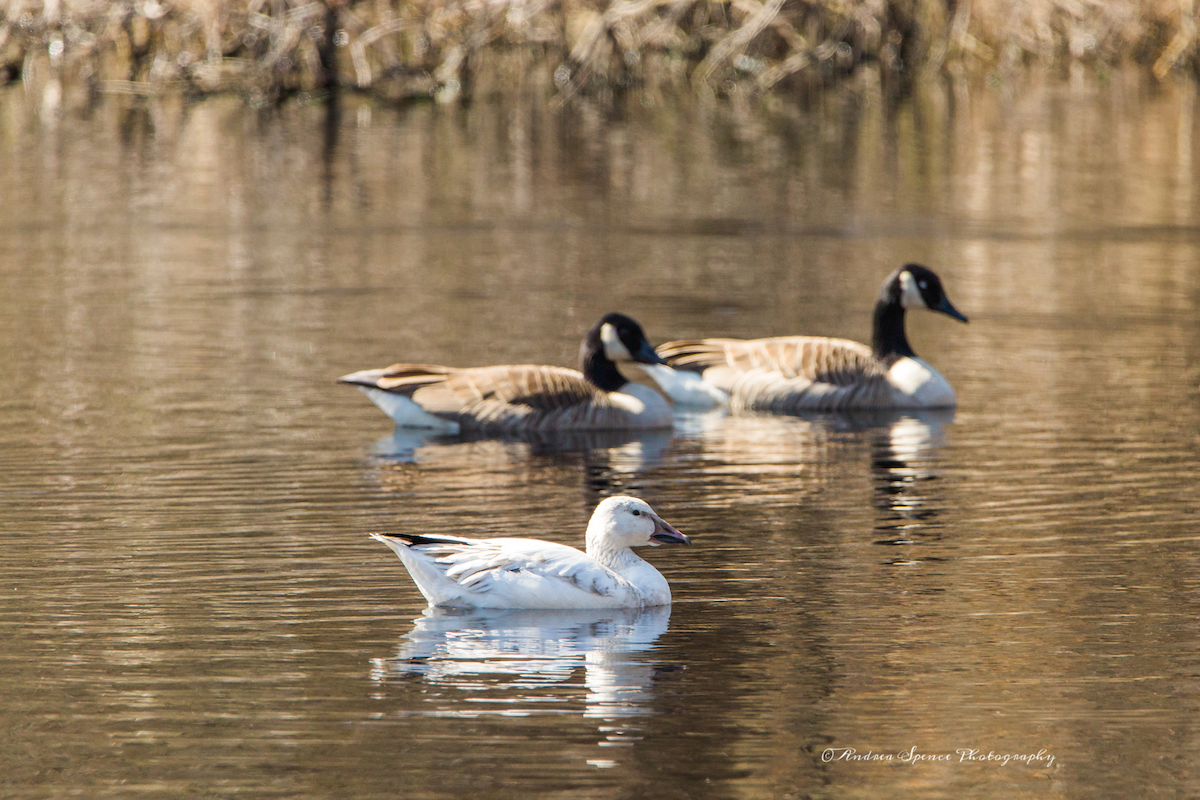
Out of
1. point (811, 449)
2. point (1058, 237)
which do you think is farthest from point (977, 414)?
point (1058, 237)

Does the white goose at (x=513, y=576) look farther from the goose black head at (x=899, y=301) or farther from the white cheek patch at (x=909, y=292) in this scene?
the white cheek patch at (x=909, y=292)

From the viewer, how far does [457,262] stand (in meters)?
23.7

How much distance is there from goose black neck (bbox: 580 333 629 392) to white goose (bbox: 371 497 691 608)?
6204 millimetres

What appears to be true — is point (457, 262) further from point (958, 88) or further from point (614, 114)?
point (958, 88)

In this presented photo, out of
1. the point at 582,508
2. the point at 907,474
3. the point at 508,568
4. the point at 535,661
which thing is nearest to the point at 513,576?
the point at 508,568

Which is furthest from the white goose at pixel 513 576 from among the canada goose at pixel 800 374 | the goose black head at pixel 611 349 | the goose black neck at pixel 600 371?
the canada goose at pixel 800 374

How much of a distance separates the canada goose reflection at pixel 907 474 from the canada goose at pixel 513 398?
6.38 feet

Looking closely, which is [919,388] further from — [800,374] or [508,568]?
[508,568]

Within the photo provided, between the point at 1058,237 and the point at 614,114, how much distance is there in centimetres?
1988

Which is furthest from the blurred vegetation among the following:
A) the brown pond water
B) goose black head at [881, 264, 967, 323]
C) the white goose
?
the white goose

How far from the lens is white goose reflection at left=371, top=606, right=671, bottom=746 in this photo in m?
7.65

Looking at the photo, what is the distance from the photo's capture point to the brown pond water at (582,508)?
723 centimetres

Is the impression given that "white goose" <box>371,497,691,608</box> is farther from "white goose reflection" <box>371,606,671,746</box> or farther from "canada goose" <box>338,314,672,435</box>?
"canada goose" <box>338,314,672,435</box>

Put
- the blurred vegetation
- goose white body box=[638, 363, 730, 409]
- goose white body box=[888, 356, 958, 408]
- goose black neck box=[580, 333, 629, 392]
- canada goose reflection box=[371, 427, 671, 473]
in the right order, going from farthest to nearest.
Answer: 1. the blurred vegetation
2. goose white body box=[638, 363, 730, 409]
3. goose white body box=[888, 356, 958, 408]
4. goose black neck box=[580, 333, 629, 392]
5. canada goose reflection box=[371, 427, 671, 473]
